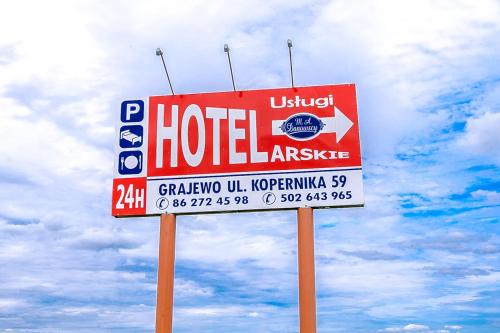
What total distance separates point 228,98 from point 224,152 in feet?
3.66

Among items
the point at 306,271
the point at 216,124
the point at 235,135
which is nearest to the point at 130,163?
the point at 216,124

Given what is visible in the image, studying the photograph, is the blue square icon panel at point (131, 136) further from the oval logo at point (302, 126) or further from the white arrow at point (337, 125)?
the oval logo at point (302, 126)

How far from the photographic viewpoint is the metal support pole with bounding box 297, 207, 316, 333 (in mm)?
9828

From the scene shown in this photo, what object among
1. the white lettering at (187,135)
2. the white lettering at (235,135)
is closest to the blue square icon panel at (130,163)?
the white lettering at (187,135)

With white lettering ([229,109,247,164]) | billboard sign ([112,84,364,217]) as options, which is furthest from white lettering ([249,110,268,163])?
white lettering ([229,109,247,164])

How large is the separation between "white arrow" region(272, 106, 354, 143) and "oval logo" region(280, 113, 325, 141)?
8 cm

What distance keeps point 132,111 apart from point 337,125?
A: 3978mm

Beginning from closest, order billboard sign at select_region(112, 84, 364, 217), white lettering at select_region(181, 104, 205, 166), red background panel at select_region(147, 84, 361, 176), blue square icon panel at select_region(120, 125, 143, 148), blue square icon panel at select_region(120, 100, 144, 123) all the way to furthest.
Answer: billboard sign at select_region(112, 84, 364, 217), red background panel at select_region(147, 84, 361, 176), white lettering at select_region(181, 104, 205, 166), blue square icon panel at select_region(120, 125, 143, 148), blue square icon panel at select_region(120, 100, 144, 123)

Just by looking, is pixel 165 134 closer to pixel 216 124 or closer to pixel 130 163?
pixel 130 163

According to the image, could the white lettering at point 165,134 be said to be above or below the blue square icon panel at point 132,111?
below

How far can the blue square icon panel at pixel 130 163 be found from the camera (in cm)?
1100

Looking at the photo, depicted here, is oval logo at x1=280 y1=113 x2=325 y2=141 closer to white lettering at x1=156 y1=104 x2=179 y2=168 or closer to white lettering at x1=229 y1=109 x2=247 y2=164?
white lettering at x1=229 y1=109 x2=247 y2=164

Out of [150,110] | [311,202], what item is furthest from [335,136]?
[150,110]

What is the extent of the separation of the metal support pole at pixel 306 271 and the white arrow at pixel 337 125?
1.51 m
